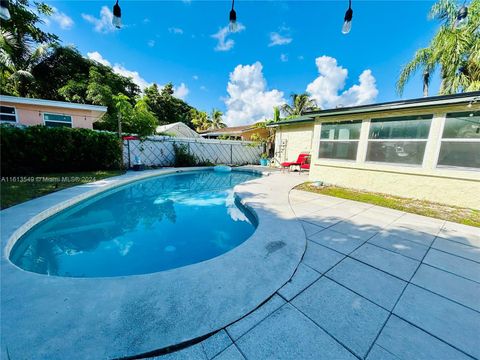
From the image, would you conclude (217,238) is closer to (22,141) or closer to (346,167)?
(346,167)

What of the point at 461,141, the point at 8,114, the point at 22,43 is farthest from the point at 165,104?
the point at 461,141

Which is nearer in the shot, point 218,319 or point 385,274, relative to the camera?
point 218,319

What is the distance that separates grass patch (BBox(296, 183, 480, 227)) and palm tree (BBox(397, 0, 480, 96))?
26.5ft

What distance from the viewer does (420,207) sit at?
5387mm

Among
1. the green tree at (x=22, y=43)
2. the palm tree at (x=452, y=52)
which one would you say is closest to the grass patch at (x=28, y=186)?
the green tree at (x=22, y=43)

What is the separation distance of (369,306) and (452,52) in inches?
550

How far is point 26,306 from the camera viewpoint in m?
1.81

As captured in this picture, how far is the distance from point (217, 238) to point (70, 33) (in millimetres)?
11669

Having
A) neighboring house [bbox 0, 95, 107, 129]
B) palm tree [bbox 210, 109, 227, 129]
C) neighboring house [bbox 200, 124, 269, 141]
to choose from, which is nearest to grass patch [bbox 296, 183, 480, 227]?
neighboring house [bbox 200, 124, 269, 141]

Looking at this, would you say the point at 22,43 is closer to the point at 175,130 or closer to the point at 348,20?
the point at 175,130

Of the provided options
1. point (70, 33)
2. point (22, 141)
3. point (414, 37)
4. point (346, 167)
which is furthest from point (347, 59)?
point (22, 141)

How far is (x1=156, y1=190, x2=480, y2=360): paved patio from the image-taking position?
153 cm

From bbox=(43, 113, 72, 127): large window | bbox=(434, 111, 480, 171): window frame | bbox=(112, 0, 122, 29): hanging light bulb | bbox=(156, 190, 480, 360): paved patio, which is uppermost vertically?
bbox=(112, 0, 122, 29): hanging light bulb

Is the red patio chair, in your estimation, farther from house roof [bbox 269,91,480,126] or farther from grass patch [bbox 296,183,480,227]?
grass patch [bbox 296,183,480,227]
